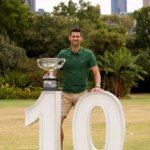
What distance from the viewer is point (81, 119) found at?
438 centimetres

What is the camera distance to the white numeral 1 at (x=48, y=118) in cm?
422

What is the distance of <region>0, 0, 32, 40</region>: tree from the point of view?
30.4m

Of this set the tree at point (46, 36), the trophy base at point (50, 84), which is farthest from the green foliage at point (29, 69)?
the trophy base at point (50, 84)

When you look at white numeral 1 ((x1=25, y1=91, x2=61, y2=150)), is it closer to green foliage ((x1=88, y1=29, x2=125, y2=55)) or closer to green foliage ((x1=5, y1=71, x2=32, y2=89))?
green foliage ((x1=5, y1=71, x2=32, y2=89))

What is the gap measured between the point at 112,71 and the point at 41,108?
57.5ft

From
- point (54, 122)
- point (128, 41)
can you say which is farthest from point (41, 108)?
point (128, 41)

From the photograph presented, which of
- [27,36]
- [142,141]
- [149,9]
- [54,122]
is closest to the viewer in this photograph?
[54,122]

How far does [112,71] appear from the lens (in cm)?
2159

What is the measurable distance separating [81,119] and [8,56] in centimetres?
Result: 2275

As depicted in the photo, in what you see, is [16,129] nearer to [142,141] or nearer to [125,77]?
[142,141]

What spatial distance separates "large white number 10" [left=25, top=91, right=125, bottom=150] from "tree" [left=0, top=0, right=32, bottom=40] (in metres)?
26.3

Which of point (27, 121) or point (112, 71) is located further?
point (112, 71)

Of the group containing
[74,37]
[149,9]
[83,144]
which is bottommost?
[83,144]

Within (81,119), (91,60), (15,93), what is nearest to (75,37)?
(91,60)
